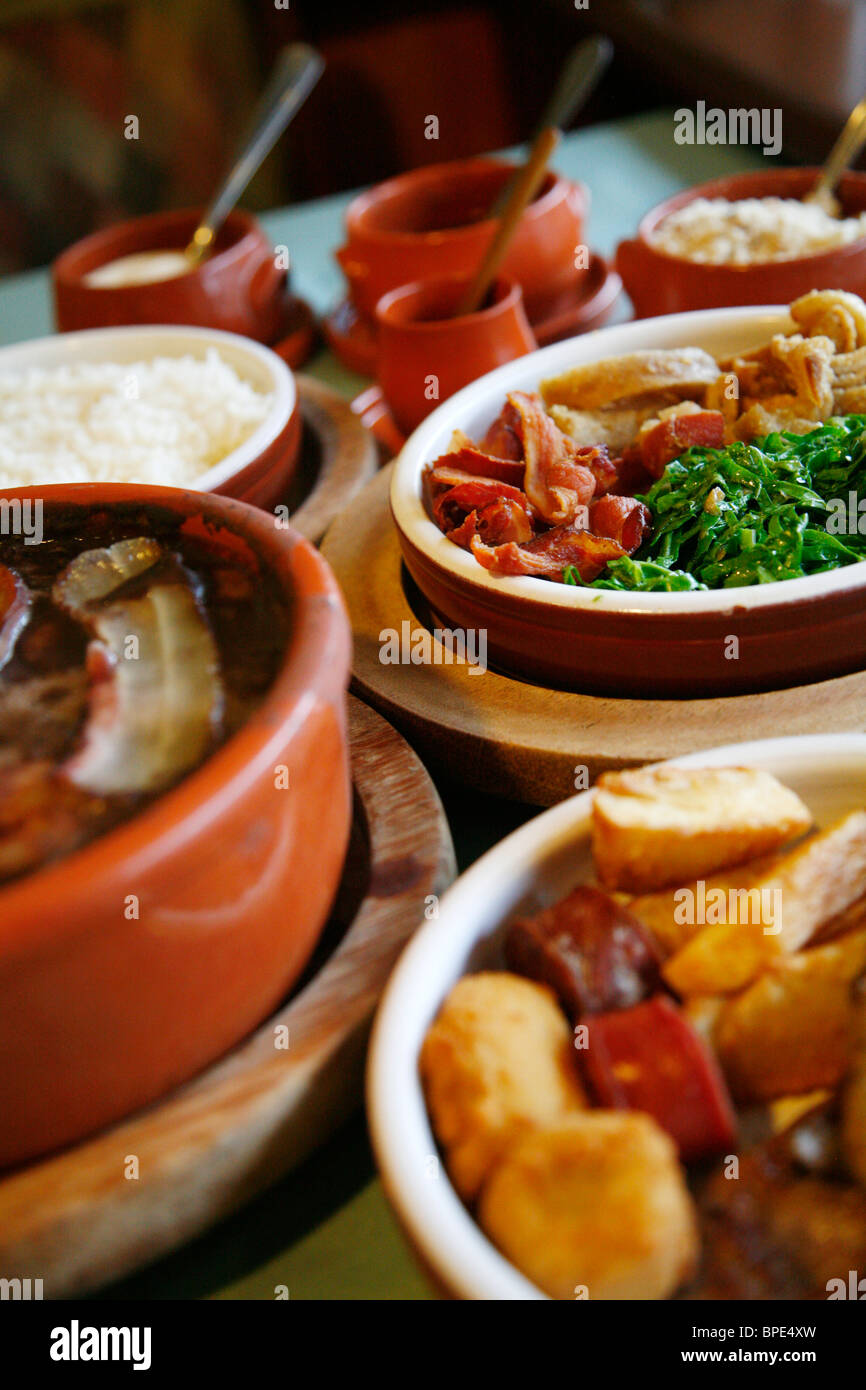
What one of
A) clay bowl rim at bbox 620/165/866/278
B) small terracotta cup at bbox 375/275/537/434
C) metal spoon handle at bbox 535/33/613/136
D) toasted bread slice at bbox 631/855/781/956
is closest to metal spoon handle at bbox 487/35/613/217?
metal spoon handle at bbox 535/33/613/136

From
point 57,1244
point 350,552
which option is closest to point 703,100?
point 350,552

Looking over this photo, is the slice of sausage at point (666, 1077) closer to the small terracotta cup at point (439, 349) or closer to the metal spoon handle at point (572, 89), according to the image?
the small terracotta cup at point (439, 349)

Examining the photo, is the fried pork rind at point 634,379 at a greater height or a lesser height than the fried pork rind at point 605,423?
greater

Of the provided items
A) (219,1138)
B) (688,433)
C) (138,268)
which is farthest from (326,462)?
(219,1138)

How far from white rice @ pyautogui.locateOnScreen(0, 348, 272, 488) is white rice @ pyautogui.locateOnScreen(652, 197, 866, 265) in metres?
1.00

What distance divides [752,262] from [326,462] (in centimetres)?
97

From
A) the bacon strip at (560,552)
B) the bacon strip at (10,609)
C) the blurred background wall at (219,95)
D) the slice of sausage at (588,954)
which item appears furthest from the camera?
the blurred background wall at (219,95)

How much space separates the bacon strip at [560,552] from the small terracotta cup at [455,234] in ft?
3.27

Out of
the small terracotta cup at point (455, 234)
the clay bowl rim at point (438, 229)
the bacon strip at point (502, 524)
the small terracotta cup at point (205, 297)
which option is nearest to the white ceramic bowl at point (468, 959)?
the bacon strip at point (502, 524)

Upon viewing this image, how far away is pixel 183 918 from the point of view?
1027mm

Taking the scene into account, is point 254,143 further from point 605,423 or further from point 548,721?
point 548,721

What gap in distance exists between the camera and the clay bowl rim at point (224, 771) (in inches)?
36.7

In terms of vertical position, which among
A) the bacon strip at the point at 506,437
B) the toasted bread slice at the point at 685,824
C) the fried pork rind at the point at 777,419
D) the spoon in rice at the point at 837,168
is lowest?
the toasted bread slice at the point at 685,824

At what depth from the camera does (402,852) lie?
4.43ft
